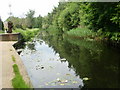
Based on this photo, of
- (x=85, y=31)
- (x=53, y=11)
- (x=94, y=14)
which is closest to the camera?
(x=94, y=14)

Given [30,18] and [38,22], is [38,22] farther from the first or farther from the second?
[30,18]

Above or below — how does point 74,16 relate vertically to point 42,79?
above

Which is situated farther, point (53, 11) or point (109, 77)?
point (53, 11)

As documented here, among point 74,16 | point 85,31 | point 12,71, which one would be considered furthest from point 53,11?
point 12,71

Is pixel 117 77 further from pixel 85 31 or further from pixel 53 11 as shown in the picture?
pixel 53 11

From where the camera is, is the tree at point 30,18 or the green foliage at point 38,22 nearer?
the tree at point 30,18

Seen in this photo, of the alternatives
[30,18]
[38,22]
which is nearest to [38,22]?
[38,22]

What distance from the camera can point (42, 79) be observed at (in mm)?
10766

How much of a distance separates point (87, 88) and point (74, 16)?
40.4 meters

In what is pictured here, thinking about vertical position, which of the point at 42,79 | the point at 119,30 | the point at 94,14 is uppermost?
the point at 94,14

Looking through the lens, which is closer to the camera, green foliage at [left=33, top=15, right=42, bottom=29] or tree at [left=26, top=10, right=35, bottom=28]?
tree at [left=26, top=10, right=35, bottom=28]

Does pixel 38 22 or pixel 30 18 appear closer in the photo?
pixel 30 18

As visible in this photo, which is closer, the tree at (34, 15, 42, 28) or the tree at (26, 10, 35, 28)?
the tree at (26, 10, 35, 28)

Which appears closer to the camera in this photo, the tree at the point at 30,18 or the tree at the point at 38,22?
the tree at the point at 30,18
